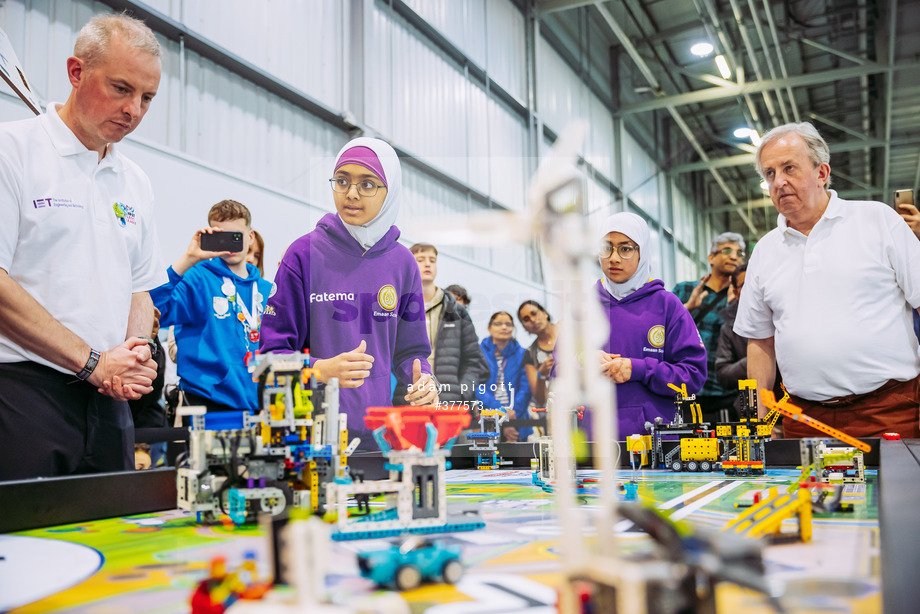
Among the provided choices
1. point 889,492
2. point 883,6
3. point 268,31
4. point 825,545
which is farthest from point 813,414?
point 883,6

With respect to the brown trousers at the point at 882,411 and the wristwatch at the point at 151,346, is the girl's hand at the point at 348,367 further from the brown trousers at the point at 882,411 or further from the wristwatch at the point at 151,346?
the brown trousers at the point at 882,411

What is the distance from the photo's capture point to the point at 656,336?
8.15ft

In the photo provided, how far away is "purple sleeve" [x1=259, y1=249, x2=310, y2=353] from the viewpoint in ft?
6.12

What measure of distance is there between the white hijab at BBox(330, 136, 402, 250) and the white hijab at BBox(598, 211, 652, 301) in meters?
0.88

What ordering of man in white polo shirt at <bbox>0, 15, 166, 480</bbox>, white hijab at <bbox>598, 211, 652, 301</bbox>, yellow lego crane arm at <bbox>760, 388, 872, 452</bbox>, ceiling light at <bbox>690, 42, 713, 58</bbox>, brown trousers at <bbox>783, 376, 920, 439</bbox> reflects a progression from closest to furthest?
yellow lego crane arm at <bbox>760, 388, 872, 452</bbox>, man in white polo shirt at <bbox>0, 15, 166, 480</bbox>, brown trousers at <bbox>783, 376, 920, 439</bbox>, white hijab at <bbox>598, 211, 652, 301</bbox>, ceiling light at <bbox>690, 42, 713, 58</bbox>

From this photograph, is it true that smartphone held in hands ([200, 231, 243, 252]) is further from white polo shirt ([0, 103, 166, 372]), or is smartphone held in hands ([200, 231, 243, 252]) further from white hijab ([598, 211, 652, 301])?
white hijab ([598, 211, 652, 301])

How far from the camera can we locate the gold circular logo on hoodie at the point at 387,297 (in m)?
1.97

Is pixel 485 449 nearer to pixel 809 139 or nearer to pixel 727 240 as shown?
pixel 809 139

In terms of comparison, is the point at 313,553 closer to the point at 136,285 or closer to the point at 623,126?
Answer: the point at 136,285

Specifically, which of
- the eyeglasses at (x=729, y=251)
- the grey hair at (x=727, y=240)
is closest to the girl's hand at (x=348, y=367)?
the eyeglasses at (x=729, y=251)

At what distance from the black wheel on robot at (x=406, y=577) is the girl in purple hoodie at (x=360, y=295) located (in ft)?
3.81

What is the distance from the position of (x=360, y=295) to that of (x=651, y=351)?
111 centimetres

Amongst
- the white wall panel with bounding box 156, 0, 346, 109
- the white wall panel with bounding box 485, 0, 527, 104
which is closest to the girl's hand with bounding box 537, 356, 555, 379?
the white wall panel with bounding box 156, 0, 346, 109

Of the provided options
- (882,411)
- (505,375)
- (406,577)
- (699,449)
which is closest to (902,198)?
(882,411)
